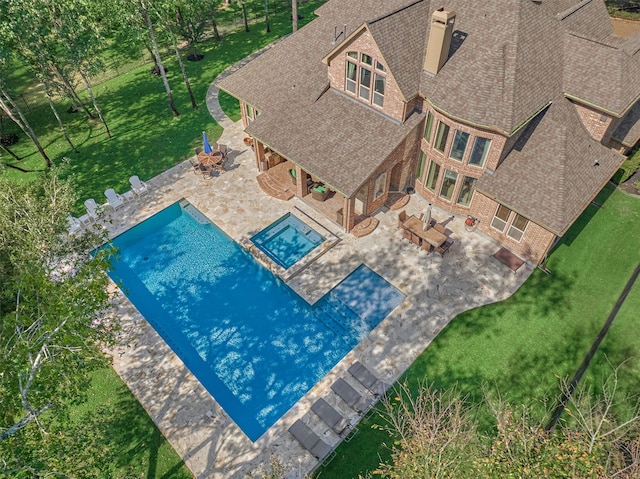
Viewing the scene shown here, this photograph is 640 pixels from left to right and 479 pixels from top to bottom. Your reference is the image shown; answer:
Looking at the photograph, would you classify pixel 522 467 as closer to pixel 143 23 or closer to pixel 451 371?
pixel 451 371

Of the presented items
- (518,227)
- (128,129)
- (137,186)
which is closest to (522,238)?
(518,227)

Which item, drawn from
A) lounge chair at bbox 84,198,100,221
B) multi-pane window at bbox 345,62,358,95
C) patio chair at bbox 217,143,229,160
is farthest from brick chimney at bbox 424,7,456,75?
lounge chair at bbox 84,198,100,221

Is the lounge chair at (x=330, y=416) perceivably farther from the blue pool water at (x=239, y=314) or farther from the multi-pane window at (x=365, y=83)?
the multi-pane window at (x=365, y=83)

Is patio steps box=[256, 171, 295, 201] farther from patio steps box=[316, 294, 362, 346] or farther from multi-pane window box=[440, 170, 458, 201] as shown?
multi-pane window box=[440, 170, 458, 201]

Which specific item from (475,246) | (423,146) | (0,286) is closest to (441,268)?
(475,246)

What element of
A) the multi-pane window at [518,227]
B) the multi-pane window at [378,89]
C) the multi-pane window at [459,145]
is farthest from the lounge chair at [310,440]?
the multi-pane window at [378,89]

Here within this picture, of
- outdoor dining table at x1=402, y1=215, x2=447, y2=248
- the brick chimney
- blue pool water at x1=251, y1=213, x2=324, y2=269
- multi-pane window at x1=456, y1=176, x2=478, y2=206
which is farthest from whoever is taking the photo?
blue pool water at x1=251, y1=213, x2=324, y2=269
